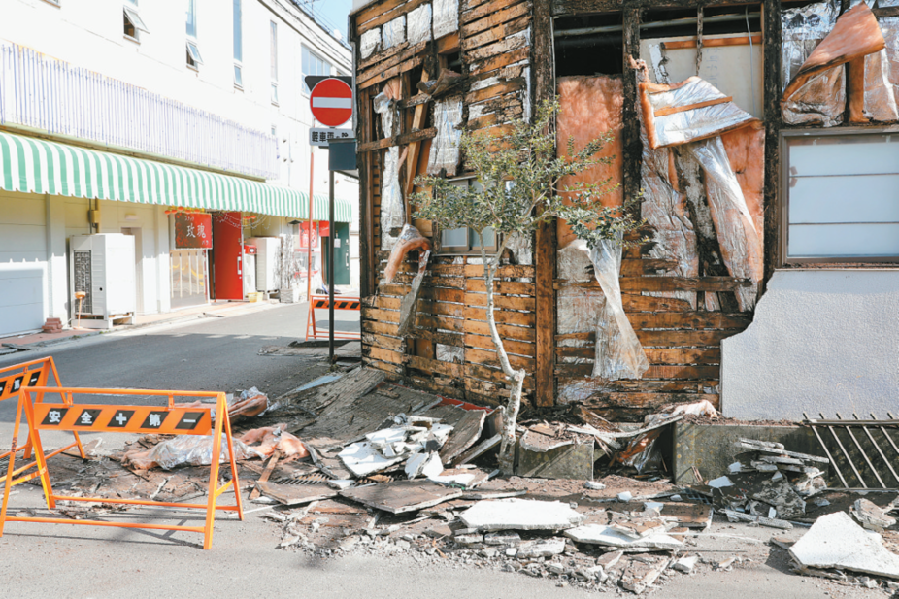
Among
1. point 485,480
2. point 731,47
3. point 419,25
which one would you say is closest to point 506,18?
point 419,25

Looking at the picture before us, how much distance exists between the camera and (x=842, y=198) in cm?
649

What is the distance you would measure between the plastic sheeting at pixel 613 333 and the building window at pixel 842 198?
1736 mm

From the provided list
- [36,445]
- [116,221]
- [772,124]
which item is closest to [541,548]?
[36,445]

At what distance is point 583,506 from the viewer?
5.32m

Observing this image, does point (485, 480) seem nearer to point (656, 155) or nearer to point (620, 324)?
point (620, 324)

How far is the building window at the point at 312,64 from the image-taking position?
103 ft

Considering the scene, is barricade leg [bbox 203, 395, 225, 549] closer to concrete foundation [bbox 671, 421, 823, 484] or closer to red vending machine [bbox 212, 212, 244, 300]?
concrete foundation [bbox 671, 421, 823, 484]

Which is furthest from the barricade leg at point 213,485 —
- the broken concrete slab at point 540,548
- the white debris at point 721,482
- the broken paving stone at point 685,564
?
the white debris at point 721,482

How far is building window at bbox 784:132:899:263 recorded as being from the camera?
6.42 m

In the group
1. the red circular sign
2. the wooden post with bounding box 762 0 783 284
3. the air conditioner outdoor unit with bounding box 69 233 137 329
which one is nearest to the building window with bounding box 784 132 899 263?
the wooden post with bounding box 762 0 783 284

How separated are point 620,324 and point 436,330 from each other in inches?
104

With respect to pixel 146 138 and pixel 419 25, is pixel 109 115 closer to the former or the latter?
pixel 146 138

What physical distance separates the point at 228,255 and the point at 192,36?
7.87 meters

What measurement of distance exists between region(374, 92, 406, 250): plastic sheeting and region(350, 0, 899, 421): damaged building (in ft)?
7.59
